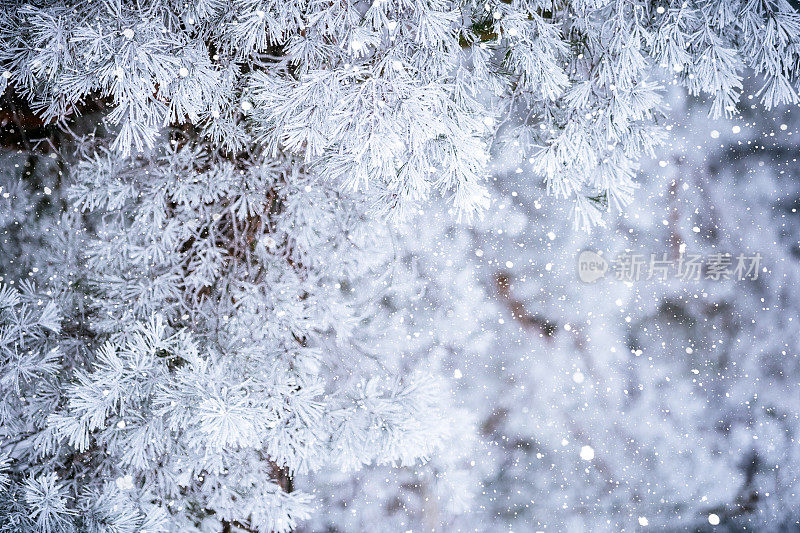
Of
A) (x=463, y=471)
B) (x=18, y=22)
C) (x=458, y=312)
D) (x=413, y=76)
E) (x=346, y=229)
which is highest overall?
(x=413, y=76)

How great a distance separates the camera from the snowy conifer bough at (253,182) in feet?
3.50

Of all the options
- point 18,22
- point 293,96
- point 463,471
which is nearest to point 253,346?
point 293,96

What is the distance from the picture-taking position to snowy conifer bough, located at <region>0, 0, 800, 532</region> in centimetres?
107

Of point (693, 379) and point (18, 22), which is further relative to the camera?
point (693, 379)

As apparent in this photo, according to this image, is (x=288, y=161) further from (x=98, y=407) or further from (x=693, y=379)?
(x=693, y=379)

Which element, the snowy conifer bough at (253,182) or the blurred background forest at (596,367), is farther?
the blurred background forest at (596,367)

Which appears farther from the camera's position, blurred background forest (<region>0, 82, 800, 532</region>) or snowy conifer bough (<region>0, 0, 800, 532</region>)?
blurred background forest (<region>0, 82, 800, 532</region>)

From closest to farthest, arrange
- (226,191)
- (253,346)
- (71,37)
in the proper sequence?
1. (71,37)
2. (253,346)
3. (226,191)

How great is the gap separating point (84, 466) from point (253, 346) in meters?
0.77

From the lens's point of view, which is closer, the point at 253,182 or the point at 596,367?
the point at 253,182

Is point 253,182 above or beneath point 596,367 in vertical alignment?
above

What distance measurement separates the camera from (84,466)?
1564 millimetres

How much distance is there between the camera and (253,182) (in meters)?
1.59

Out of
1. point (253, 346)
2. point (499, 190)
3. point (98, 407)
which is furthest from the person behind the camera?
point (499, 190)
